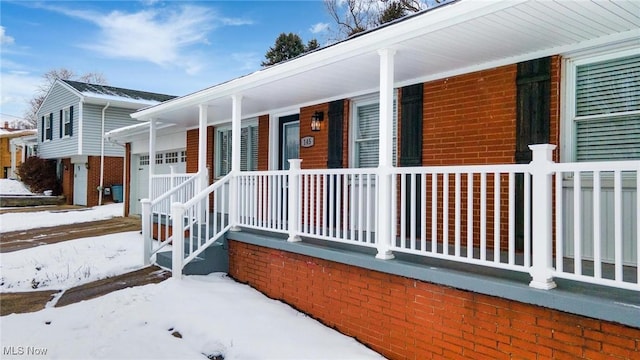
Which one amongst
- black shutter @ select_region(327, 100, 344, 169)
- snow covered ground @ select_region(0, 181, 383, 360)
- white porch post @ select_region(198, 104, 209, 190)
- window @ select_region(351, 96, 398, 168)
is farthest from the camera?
white porch post @ select_region(198, 104, 209, 190)

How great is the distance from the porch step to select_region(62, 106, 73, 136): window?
55.4 feet

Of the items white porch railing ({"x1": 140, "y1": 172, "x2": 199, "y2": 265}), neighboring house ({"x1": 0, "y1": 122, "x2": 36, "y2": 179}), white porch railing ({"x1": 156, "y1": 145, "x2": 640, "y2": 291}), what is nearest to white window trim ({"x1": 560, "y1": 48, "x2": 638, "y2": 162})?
white porch railing ({"x1": 156, "y1": 145, "x2": 640, "y2": 291})

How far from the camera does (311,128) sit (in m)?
7.78

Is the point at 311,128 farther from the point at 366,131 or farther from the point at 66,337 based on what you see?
the point at 66,337

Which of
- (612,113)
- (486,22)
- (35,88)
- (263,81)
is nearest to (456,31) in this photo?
(486,22)

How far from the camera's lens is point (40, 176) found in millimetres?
22734

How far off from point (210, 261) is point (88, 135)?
52.0 ft

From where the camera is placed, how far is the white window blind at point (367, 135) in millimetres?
6844

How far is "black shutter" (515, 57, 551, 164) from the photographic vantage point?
4.79 metres

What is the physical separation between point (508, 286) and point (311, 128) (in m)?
4.97

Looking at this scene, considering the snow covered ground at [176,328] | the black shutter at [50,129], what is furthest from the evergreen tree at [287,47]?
the snow covered ground at [176,328]

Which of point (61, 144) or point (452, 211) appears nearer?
point (452, 211)

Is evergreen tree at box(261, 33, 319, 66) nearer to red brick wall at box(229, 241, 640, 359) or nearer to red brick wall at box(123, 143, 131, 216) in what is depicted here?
red brick wall at box(123, 143, 131, 216)

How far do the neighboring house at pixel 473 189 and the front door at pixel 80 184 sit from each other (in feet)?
49.9
